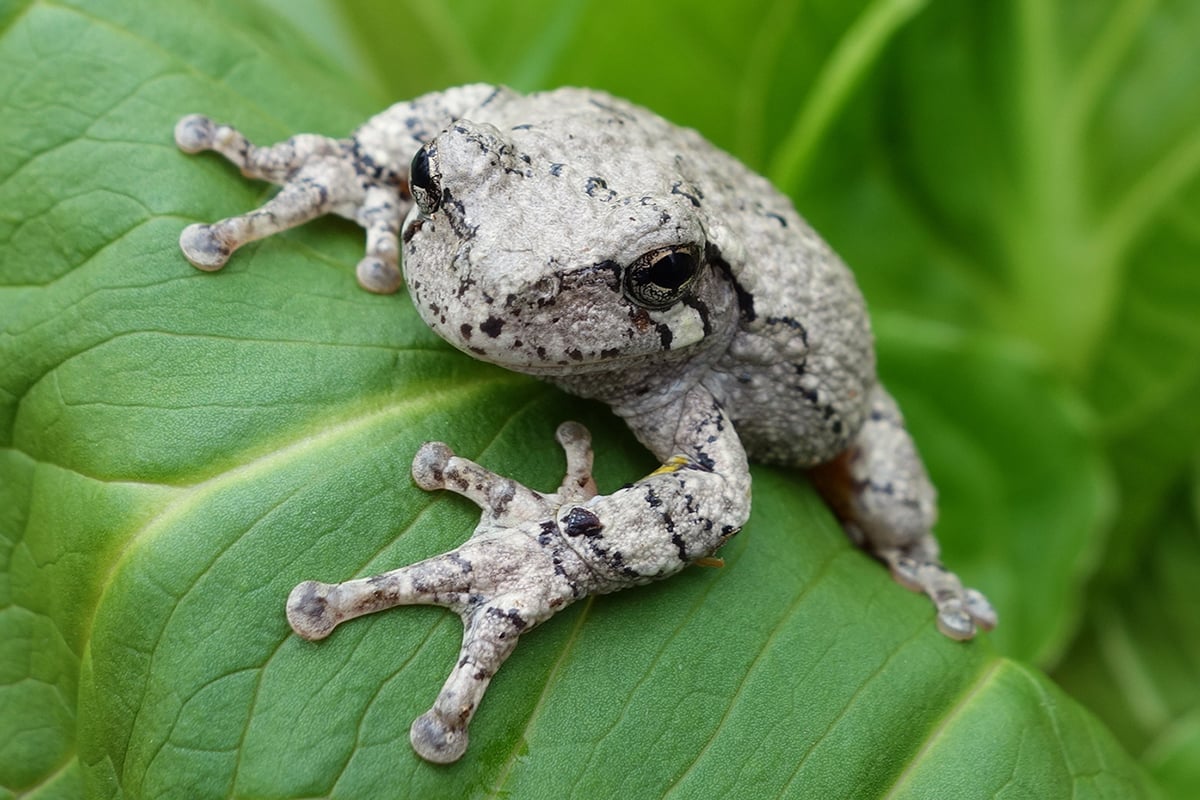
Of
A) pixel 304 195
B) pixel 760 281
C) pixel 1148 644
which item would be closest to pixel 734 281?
pixel 760 281

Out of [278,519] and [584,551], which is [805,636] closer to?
[584,551]

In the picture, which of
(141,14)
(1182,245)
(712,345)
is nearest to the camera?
(141,14)

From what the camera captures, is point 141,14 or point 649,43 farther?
point 649,43

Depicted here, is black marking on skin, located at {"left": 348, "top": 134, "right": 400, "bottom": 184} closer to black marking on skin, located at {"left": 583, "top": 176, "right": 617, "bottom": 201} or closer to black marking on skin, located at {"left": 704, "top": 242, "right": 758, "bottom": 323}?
black marking on skin, located at {"left": 583, "top": 176, "right": 617, "bottom": 201}

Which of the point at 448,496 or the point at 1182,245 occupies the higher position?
the point at 1182,245

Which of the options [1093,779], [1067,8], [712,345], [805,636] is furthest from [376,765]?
[1067,8]

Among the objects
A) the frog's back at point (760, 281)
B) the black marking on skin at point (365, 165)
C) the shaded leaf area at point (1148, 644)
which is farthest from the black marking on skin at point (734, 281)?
the shaded leaf area at point (1148, 644)

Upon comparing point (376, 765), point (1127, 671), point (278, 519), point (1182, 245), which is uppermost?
point (1182, 245)

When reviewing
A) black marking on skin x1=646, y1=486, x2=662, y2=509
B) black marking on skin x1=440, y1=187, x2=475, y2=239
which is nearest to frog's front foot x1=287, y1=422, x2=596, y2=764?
black marking on skin x1=646, y1=486, x2=662, y2=509
